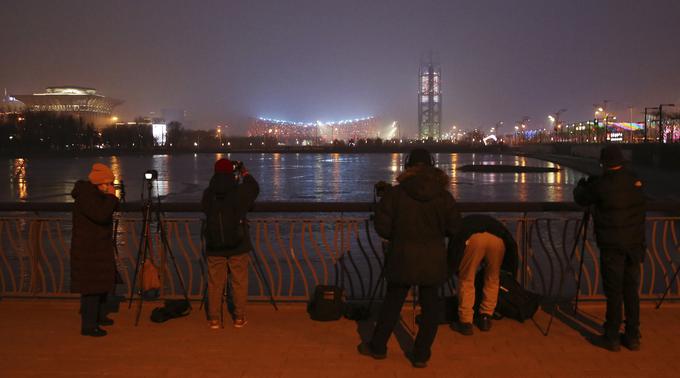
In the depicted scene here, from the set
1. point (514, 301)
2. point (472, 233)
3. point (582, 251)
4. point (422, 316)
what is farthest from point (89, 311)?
point (582, 251)

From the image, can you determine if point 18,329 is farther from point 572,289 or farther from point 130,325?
point 572,289

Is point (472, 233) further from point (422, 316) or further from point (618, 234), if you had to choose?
point (618, 234)

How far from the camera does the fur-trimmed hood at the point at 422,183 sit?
4922 mm

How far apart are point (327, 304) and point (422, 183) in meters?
2.04

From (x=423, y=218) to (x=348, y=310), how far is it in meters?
1.97

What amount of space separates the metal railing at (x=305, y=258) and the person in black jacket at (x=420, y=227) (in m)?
1.77

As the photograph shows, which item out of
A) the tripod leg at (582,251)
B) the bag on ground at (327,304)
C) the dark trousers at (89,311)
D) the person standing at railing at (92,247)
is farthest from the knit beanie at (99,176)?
the tripod leg at (582,251)

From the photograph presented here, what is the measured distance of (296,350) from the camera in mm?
5527

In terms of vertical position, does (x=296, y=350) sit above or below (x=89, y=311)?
below

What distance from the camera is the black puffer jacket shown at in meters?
4.95

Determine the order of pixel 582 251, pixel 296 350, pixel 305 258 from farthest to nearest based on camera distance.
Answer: pixel 305 258
pixel 582 251
pixel 296 350

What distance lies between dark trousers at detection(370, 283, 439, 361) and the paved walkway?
0.18 m

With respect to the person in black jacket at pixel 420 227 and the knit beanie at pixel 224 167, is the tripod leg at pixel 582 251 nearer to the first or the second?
the person in black jacket at pixel 420 227

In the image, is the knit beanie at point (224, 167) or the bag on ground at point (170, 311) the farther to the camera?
the bag on ground at point (170, 311)
